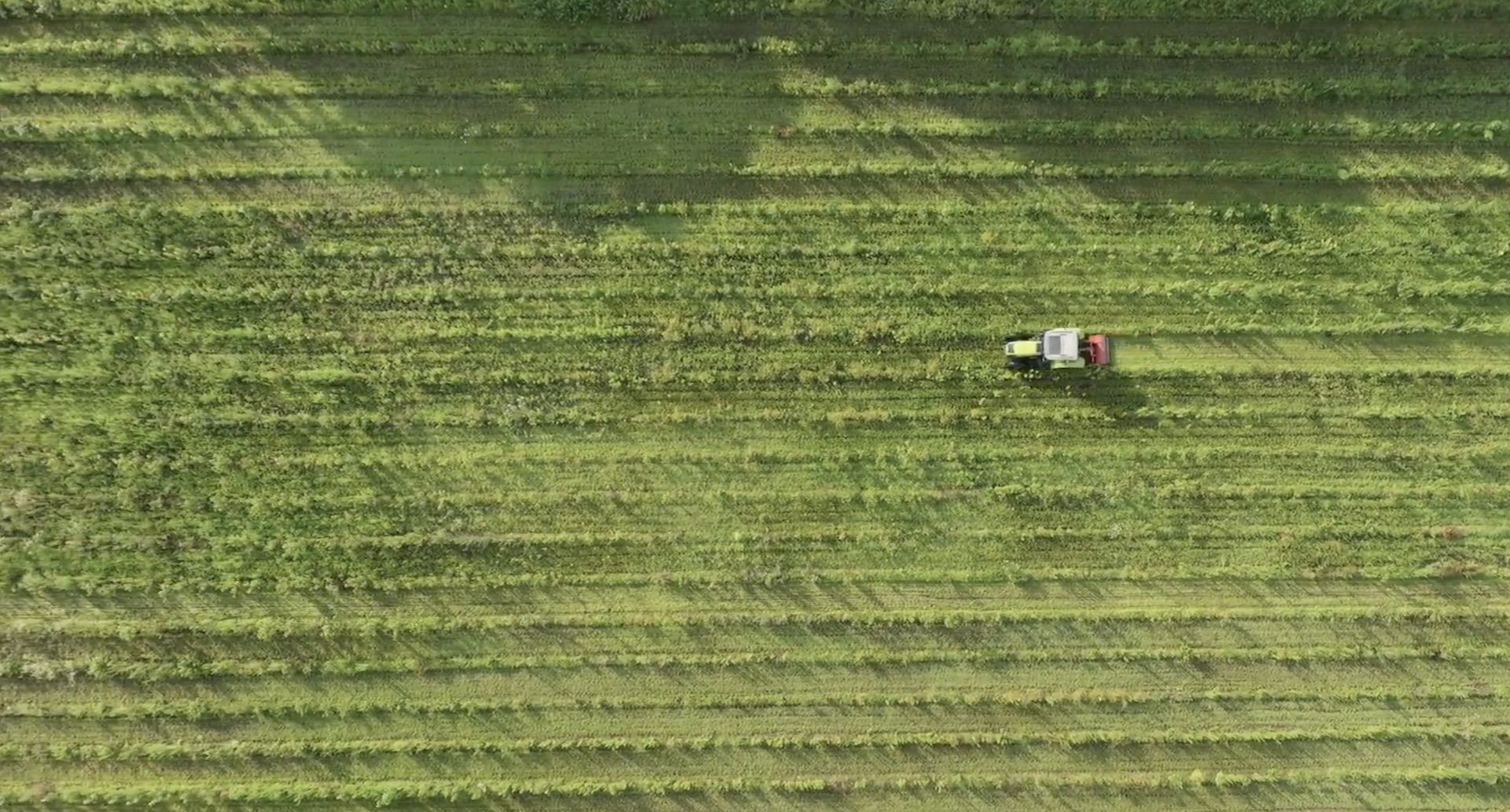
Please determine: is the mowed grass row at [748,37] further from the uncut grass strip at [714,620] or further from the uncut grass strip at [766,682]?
the uncut grass strip at [766,682]

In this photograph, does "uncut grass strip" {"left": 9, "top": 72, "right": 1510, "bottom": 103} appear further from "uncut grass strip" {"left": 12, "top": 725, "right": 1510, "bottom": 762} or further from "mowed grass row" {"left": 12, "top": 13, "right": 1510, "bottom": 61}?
"uncut grass strip" {"left": 12, "top": 725, "right": 1510, "bottom": 762}

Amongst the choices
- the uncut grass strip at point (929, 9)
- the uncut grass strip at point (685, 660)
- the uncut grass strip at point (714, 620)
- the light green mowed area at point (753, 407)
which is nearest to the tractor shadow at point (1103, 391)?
the light green mowed area at point (753, 407)

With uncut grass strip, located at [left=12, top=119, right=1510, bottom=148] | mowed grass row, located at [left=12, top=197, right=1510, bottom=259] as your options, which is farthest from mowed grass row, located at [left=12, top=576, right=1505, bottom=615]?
uncut grass strip, located at [left=12, top=119, right=1510, bottom=148]

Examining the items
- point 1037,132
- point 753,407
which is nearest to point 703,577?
point 753,407

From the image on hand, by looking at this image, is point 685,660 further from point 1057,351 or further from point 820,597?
point 1057,351

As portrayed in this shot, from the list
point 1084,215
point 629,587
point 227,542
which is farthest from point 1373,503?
point 227,542

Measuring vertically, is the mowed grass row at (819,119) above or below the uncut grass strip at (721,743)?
above
